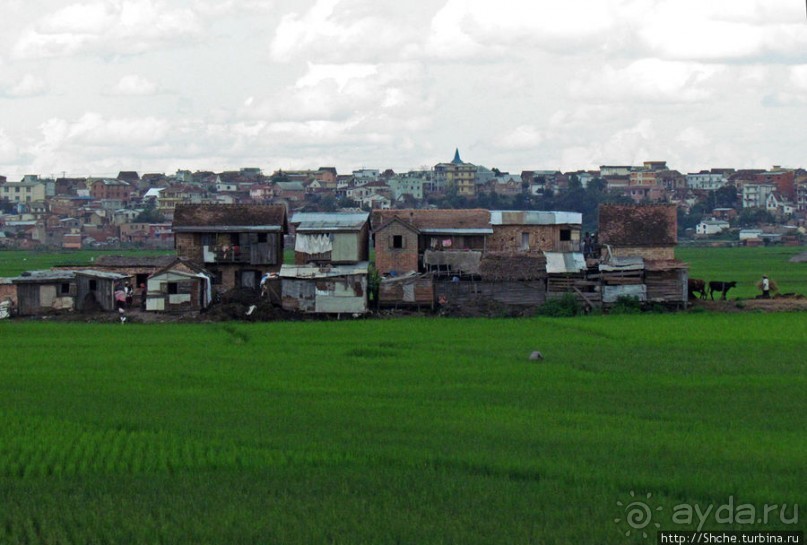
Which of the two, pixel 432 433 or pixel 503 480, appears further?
pixel 432 433

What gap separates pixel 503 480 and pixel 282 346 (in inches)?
621

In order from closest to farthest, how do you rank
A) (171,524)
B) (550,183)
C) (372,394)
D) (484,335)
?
1. (171,524)
2. (372,394)
3. (484,335)
4. (550,183)

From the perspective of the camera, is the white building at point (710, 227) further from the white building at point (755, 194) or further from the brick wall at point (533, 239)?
the brick wall at point (533, 239)

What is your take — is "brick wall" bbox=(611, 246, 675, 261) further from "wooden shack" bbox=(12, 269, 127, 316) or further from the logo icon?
the logo icon

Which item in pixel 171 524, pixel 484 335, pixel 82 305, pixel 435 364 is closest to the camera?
pixel 171 524

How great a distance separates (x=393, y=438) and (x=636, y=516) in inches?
202

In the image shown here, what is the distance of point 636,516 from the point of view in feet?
42.1

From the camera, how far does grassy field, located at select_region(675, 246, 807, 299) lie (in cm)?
4909

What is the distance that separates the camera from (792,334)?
30500 mm

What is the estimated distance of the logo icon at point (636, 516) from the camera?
40.8 feet

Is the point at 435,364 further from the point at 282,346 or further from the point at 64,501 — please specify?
the point at 64,501

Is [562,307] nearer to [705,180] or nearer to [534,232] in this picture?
[534,232]

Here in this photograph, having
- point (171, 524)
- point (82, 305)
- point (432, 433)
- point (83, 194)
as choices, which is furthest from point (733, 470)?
point (83, 194)

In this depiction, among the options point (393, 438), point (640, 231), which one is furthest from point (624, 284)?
point (393, 438)
